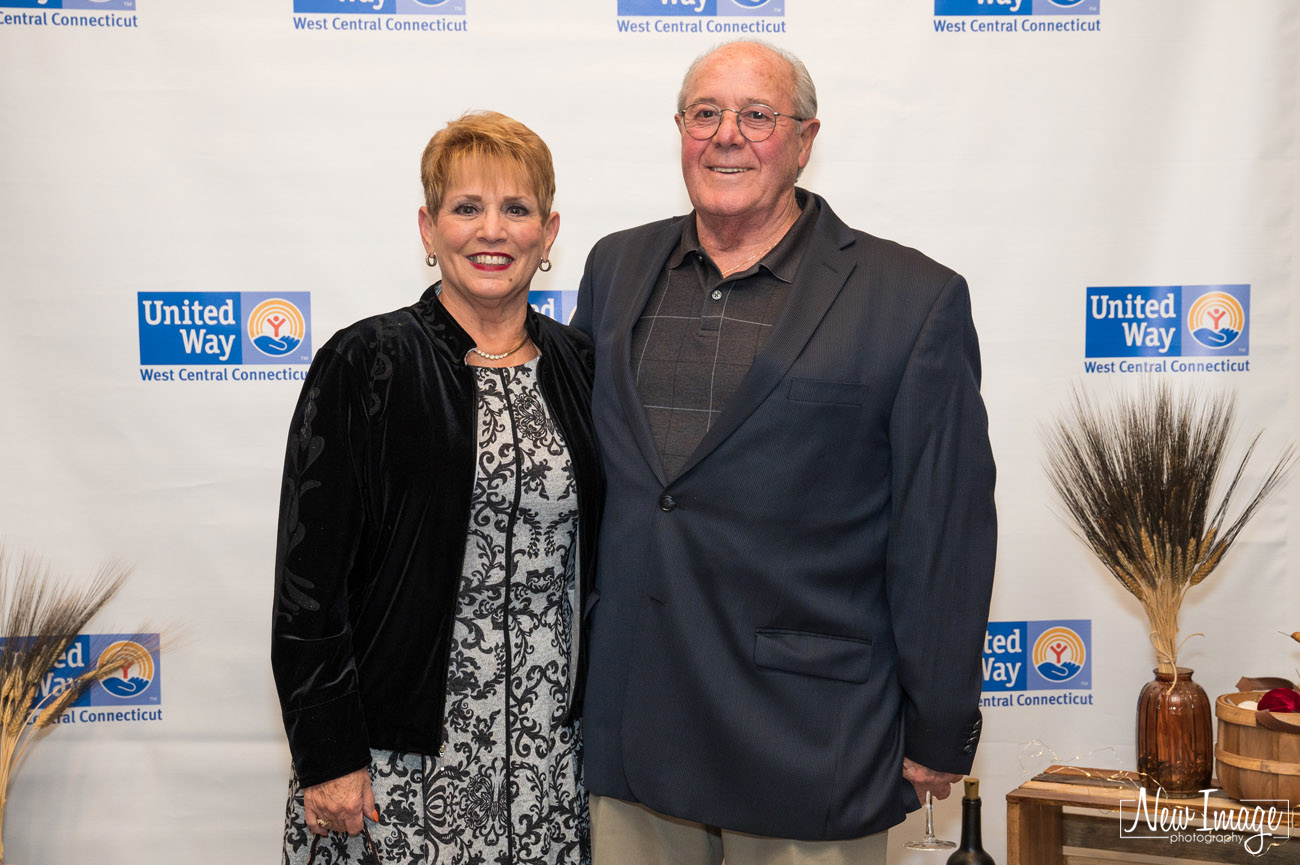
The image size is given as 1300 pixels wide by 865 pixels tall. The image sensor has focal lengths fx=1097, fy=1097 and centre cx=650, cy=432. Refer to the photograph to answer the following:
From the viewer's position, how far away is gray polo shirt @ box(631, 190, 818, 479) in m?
1.81

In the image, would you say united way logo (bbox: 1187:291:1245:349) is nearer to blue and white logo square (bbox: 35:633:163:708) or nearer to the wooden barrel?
the wooden barrel

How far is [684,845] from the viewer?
195 centimetres

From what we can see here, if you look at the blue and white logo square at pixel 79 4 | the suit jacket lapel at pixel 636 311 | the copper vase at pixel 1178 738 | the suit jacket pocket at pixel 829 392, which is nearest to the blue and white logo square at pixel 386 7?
the blue and white logo square at pixel 79 4

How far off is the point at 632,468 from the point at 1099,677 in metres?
1.84

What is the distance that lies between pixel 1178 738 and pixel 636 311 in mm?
1668

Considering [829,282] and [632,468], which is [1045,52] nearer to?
[829,282]

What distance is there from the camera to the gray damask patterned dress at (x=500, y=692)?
1760 mm

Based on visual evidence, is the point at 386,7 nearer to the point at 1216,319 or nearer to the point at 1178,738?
the point at 1216,319

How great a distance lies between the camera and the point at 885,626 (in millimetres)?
1824

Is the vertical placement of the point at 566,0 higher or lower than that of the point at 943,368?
higher

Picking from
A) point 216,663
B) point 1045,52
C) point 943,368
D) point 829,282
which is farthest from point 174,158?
point 1045,52

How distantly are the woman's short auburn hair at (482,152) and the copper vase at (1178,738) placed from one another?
1.87m

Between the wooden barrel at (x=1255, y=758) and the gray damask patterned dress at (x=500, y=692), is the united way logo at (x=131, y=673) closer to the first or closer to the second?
the gray damask patterned dress at (x=500, y=692)

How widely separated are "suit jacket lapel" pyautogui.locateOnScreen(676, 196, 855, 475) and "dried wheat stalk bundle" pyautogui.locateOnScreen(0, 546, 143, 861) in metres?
1.73
